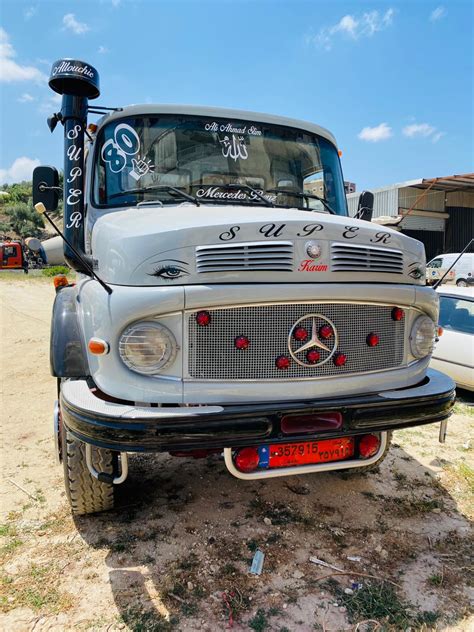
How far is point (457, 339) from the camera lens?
621cm

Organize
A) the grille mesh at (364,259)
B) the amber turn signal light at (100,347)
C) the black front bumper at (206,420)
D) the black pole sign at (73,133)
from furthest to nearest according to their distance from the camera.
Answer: the black pole sign at (73,133), the grille mesh at (364,259), the amber turn signal light at (100,347), the black front bumper at (206,420)

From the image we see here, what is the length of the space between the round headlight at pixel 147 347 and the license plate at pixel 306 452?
788 millimetres

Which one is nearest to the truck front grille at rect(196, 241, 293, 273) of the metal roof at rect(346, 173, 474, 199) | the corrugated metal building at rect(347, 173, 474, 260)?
the metal roof at rect(346, 173, 474, 199)

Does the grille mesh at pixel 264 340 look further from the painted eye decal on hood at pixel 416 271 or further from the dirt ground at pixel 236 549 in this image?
the dirt ground at pixel 236 549

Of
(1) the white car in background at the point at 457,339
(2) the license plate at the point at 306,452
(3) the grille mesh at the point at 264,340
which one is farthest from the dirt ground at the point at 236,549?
(1) the white car in background at the point at 457,339

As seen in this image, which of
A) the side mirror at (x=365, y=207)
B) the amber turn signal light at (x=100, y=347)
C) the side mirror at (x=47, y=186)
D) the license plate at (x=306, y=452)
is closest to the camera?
the amber turn signal light at (x=100, y=347)

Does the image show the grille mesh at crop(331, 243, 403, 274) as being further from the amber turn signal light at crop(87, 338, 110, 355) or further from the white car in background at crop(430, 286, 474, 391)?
the white car in background at crop(430, 286, 474, 391)

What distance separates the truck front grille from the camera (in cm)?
234

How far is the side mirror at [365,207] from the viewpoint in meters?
4.50

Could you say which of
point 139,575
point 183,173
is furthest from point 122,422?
point 183,173

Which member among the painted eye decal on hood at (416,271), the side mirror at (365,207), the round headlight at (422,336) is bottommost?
the round headlight at (422,336)

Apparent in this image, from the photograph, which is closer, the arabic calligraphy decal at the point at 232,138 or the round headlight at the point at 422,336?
the round headlight at the point at 422,336

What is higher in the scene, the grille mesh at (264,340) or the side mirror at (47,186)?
the side mirror at (47,186)

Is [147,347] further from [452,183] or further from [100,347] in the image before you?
[452,183]
